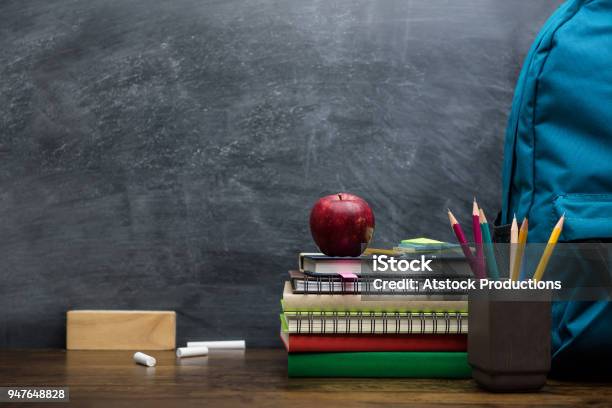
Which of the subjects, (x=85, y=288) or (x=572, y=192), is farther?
(x=85, y=288)

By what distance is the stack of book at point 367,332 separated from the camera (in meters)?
0.83

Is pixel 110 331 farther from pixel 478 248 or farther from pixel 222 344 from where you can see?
pixel 478 248

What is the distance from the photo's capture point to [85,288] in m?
1.06

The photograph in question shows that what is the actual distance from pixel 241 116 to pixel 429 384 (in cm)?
50

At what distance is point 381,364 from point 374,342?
3 cm

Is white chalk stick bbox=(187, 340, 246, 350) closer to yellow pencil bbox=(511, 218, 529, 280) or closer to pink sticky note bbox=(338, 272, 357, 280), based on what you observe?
pink sticky note bbox=(338, 272, 357, 280)

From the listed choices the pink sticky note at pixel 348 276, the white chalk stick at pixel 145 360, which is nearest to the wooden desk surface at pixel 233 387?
the white chalk stick at pixel 145 360

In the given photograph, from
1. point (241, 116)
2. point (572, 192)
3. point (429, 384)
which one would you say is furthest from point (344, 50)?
point (429, 384)

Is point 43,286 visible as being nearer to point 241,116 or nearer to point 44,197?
point 44,197

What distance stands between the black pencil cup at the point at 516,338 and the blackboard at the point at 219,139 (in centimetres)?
34

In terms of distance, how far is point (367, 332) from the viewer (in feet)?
2.75

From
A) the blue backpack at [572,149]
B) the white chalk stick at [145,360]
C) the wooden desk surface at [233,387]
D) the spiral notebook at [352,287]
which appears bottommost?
the white chalk stick at [145,360]

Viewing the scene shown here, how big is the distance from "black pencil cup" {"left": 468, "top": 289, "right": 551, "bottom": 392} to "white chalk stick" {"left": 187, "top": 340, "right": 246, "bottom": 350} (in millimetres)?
407

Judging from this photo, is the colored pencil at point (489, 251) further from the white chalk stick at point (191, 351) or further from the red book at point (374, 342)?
the white chalk stick at point (191, 351)
